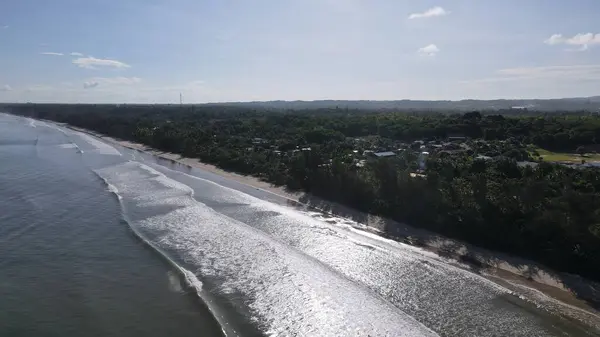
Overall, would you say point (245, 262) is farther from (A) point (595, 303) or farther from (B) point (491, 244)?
(A) point (595, 303)

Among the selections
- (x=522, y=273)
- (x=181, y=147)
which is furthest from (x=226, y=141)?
(x=522, y=273)

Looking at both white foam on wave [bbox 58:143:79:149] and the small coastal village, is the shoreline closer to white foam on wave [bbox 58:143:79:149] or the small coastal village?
the small coastal village

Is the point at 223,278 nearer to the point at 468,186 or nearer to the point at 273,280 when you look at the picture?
the point at 273,280

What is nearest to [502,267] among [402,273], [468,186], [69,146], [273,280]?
[402,273]

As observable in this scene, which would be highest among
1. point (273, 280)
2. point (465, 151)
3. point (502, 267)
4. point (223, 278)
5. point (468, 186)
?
point (468, 186)

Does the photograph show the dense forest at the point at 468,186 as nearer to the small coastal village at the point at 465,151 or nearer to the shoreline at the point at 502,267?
the small coastal village at the point at 465,151
